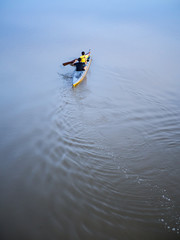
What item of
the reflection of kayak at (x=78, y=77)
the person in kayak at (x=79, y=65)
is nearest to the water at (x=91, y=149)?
the reflection of kayak at (x=78, y=77)

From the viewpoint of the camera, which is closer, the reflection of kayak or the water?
the water

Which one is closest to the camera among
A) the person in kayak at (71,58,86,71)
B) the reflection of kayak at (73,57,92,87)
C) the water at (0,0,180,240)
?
the water at (0,0,180,240)

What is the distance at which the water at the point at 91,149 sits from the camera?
3.37 metres

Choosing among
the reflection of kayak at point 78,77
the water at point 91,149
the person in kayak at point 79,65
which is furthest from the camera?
the person in kayak at point 79,65

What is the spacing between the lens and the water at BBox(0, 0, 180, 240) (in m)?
3.37

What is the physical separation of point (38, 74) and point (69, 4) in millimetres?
35104

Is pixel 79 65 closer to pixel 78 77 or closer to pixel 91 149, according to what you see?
pixel 78 77

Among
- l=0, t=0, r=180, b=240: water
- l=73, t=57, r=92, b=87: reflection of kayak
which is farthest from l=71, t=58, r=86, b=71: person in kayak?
l=0, t=0, r=180, b=240: water

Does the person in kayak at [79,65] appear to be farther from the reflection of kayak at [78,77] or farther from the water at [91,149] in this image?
the water at [91,149]

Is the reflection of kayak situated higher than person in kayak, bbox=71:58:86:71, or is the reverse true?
person in kayak, bbox=71:58:86:71

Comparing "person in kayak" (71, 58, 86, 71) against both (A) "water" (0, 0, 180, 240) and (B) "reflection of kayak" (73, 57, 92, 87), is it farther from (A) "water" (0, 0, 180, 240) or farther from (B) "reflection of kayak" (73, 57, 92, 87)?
(A) "water" (0, 0, 180, 240)

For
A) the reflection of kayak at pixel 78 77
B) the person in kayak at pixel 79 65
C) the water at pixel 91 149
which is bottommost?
the water at pixel 91 149

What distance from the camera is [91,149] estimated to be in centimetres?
504

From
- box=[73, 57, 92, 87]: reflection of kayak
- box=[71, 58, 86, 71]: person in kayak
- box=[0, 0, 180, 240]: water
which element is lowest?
box=[0, 0, 180, 240]: water
